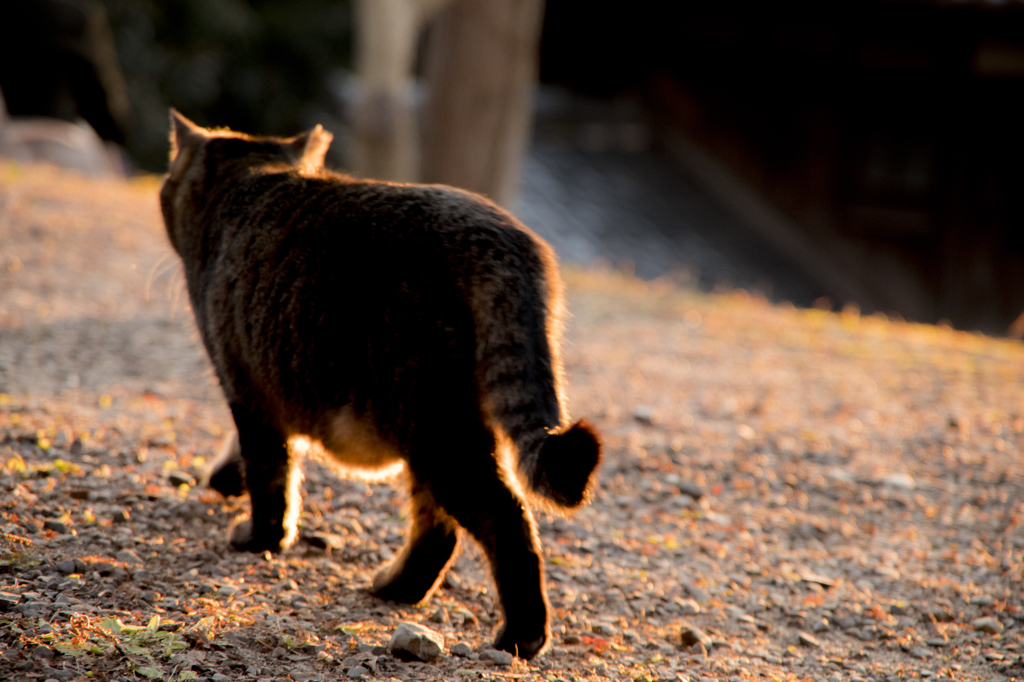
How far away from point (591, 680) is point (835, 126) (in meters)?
10.3

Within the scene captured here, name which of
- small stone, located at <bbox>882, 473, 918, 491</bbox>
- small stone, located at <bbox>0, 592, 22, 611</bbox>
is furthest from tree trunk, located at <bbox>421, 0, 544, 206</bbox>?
small stone, located at <bbox>0, 592, 22, 611</bbox>

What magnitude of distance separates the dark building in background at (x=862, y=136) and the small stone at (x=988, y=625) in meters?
8.83

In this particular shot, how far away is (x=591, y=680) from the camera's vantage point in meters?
2.25

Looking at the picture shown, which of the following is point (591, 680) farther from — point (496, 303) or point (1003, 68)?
point (1003, 68)

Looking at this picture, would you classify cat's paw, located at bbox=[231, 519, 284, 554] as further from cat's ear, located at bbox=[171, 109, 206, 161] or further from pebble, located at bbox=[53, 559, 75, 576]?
cat's ear, located at bbox=[171, 109, 206, 161]

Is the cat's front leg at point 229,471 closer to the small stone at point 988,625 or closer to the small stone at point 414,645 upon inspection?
the small stone at point 414,645

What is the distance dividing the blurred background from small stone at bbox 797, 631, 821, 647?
6.74m

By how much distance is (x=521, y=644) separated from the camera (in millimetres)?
2326

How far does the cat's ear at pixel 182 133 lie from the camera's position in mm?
3328

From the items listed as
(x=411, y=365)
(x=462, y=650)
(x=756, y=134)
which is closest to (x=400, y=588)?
(x=462, y=650)

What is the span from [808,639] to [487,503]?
1.23 metres

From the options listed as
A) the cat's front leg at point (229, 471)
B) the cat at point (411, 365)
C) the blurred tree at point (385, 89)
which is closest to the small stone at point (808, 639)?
the cat at point (411, 365)

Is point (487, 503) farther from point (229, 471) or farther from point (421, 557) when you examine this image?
point (229, 471)

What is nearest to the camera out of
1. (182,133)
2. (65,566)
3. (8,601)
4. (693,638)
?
(8,601)
